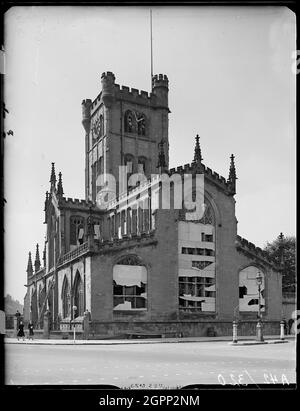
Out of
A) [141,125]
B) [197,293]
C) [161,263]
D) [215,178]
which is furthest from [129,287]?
[141,125]

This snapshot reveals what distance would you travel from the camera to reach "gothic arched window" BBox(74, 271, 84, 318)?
42.9m

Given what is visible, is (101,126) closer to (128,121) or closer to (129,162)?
(128,121)

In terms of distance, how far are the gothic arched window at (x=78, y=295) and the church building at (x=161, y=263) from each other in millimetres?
106

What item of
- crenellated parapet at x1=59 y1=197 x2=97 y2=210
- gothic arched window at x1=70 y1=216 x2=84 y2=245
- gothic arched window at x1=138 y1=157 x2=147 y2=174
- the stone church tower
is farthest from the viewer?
gothic arched window at x1=138 y1=157 x2=147 y2=174

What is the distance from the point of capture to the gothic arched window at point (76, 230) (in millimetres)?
52500

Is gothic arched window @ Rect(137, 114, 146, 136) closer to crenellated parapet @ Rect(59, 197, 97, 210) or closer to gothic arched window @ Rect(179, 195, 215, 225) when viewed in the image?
crenellated parapet @ Rect(59, 197, 97, 210)

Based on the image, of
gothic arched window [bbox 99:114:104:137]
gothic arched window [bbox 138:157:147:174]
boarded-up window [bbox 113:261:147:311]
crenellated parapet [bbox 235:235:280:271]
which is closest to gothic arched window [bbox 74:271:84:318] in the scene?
boarded-up window [bbox 113:261:147:311]

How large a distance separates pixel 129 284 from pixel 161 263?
3.01m

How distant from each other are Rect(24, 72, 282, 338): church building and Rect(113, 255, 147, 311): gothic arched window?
2.9 inches

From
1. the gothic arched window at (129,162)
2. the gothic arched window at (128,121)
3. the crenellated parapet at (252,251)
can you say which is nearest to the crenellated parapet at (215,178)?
the crenellated parapet at (252,251)

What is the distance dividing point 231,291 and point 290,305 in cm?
717

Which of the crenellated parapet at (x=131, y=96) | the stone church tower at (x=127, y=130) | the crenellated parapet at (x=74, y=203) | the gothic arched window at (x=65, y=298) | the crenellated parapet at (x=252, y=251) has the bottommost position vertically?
the gothic arched window at (x=65, y=298)

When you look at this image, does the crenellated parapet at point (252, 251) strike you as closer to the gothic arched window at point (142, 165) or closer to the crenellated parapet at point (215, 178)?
the crenellated parapet at point (215, 178)
